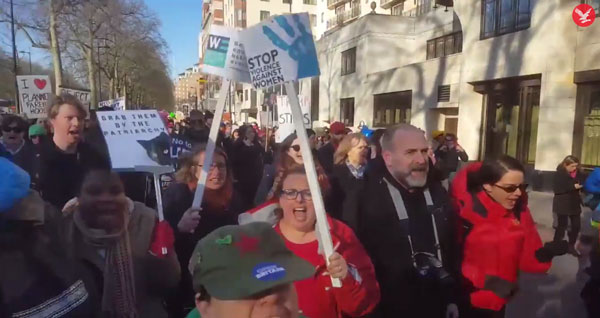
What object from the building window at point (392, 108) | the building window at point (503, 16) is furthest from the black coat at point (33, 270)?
the building window at point (392, 108)

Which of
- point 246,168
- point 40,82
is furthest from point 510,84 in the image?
point 40,82

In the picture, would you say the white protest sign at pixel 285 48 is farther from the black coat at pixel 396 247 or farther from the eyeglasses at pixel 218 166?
the eyeglasses at pixel 218 166

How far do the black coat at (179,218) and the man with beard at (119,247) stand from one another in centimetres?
60

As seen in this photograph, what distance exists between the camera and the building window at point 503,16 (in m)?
15.1

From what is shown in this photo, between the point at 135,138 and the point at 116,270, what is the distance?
1.06 metres

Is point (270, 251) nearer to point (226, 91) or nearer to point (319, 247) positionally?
point (319, 247)

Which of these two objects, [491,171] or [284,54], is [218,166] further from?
[491,171]

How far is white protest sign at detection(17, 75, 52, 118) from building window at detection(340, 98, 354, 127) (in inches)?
867

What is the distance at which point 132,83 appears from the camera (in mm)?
51250

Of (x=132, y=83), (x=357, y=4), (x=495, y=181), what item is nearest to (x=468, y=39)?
(x=495, y=181)

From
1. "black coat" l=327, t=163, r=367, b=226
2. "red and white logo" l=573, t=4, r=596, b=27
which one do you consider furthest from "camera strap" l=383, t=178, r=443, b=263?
"red and white logo" l=573, t=4, r=596, b=27

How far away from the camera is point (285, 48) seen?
8.70 feet

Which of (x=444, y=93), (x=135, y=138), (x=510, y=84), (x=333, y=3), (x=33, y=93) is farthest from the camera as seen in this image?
(x=333, y=3)

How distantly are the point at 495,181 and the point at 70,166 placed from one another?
9.63ft
